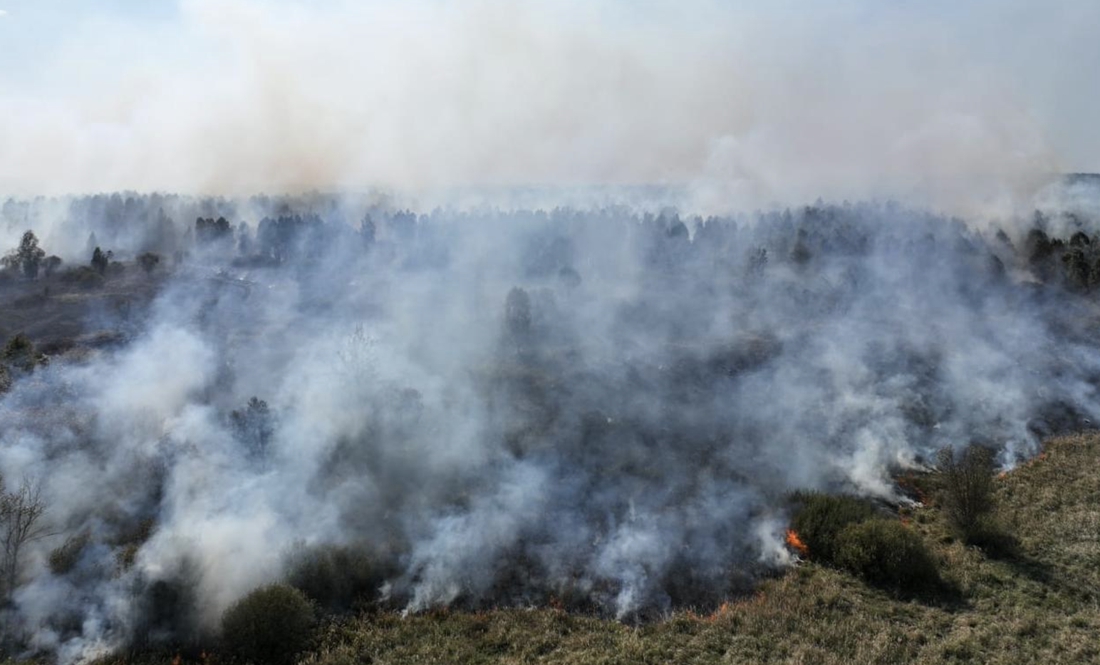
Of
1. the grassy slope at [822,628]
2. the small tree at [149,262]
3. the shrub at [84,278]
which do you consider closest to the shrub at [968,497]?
the grassy slope at [822,628]

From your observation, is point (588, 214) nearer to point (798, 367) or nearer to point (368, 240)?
point (368, 240)

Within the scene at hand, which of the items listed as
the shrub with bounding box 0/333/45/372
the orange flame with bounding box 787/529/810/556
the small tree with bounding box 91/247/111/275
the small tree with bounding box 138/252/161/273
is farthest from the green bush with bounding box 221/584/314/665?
the small tree with bounding box 91/247/111/275

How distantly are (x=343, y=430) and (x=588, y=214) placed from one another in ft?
264

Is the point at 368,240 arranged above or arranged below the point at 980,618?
above

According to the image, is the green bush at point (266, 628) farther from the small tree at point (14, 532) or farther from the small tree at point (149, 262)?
the small tree at point (149, 262)

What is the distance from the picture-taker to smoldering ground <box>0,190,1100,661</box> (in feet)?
65.9

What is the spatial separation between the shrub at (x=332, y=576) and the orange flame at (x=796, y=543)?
14.7 m

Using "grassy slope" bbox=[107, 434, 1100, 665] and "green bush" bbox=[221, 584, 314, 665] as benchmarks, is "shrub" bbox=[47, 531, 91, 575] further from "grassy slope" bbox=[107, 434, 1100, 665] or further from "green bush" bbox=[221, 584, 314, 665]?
"green bush" bbox=[221, 584, 314, 665]

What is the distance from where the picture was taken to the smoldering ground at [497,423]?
20.1 meters

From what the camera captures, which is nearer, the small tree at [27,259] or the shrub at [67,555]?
the shrub at [67,555]

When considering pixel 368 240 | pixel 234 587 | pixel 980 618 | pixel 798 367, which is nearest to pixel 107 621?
pixel 234 587

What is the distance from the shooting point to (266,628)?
1669 centimetres

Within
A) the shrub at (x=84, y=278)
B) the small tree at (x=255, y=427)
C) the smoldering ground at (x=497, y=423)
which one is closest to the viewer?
the smoldering ground at (x=497, y=423)

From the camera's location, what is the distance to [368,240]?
82.9m
